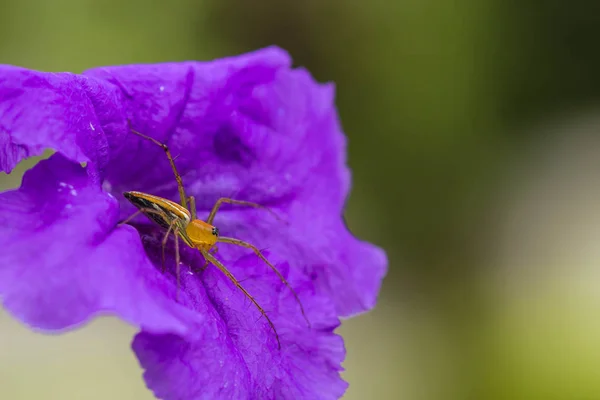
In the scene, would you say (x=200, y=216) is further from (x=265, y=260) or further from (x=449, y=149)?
(x=449, y=149)

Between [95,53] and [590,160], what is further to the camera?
[590,160]

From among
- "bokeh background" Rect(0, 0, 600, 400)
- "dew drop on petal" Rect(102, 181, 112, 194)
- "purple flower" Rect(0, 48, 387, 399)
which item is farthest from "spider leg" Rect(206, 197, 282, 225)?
"bokeh background" Rect(0, 0, 600, 400)

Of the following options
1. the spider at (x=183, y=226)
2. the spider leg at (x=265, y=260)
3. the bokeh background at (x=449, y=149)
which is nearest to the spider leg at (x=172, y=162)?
the spider at (x=183, y=226)

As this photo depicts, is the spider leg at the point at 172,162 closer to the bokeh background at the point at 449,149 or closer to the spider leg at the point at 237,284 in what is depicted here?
the spider leg at the point at 237,284

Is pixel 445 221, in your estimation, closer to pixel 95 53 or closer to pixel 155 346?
pixel 95 53

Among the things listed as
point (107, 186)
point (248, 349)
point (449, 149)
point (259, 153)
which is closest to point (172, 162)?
point (107, 186)

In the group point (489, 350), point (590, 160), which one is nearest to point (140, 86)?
point (489, 350)
